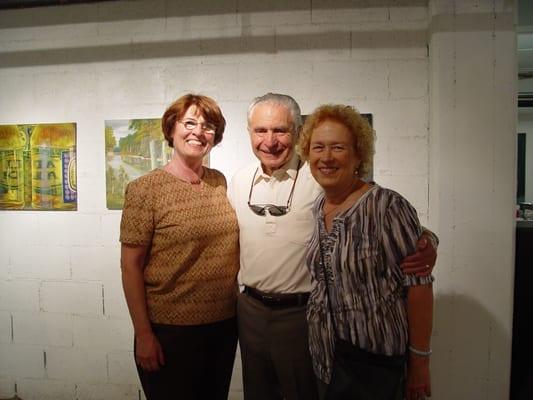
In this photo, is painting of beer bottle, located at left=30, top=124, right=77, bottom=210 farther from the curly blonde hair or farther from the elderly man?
the curly blonde hair

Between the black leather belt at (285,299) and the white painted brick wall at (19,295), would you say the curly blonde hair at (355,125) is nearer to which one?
the black leather belt at (285,299)

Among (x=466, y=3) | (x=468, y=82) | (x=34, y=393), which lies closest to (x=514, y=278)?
(x=468, y=82)

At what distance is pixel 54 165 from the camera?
241cm

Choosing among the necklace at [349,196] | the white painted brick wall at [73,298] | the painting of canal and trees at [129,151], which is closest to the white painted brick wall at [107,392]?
the white painted brick wall at [73,298]

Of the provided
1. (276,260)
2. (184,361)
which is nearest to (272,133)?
(276,260)

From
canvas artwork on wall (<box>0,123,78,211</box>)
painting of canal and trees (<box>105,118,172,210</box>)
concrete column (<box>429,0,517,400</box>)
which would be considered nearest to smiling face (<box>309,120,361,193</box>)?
concrete column (<box>429,0,517,400</box>)

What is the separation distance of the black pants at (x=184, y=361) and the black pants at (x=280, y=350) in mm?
176

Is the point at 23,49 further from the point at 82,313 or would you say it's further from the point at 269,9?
the point at 82,313

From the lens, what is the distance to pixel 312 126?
1325mm

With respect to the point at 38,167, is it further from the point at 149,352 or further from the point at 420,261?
the point at 420,261

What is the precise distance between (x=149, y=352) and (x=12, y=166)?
1879mm

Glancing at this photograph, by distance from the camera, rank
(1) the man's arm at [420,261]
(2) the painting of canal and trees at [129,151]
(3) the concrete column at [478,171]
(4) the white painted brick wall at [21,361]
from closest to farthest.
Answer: (1) the man's arm at [420,261], (3) the concrete column at [478,171], (2) the painting of canal and trees at [129,151], (4) the white painted brick wall at [21,361]

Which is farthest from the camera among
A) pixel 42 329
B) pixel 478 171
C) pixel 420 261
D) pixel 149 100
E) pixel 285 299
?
pixel 42 329

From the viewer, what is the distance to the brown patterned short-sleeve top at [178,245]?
146 cm
